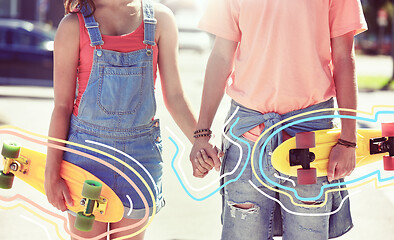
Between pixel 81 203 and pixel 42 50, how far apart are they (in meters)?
15.5

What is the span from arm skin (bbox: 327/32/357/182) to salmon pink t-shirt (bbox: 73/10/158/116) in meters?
0.82

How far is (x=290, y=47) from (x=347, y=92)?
0.93ft

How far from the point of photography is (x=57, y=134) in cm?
263

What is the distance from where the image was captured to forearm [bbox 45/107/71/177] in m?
2.61

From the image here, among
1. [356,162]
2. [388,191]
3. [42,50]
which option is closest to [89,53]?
[356,162]

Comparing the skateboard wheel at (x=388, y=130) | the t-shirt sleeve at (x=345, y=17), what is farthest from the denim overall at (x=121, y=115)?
the skateboard wheel at (x=388, y=130)

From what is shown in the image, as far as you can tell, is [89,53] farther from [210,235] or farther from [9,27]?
[9,27]

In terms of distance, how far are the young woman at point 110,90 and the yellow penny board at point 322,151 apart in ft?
1.95

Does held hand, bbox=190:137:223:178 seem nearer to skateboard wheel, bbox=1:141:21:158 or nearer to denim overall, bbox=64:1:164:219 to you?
denim overall, bbox=64:1:164:219

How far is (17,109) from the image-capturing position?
469 inches

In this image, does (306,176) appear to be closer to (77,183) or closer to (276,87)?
(276,87)

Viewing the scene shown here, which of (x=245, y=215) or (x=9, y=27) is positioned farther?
(x=9, y=27)

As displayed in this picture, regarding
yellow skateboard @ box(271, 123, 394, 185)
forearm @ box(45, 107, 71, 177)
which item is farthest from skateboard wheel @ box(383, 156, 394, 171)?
forearm @ box(45, 107, 71, 177)

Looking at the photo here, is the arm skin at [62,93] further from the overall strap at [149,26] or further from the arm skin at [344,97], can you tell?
the arm skin at [344,97]
